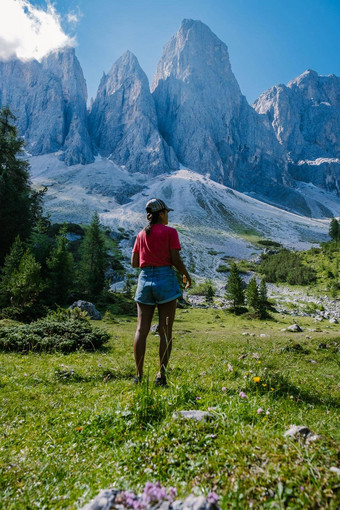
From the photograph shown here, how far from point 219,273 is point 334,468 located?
6588 centimetres

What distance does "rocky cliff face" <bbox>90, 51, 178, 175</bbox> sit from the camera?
17888 centimetres

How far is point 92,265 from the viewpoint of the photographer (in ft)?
116

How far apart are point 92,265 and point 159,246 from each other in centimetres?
3168

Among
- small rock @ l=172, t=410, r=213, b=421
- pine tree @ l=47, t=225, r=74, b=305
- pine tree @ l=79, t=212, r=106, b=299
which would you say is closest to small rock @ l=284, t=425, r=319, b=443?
small rock @ l=172, t=410, r=213, b=421

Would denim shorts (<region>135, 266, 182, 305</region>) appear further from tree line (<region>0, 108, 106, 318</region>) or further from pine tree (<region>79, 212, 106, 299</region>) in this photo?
pine tree (<region>79, 212, 106, 299</region>)

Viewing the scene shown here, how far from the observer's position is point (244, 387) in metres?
4.29

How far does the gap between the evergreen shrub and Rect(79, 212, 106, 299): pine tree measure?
22781mm

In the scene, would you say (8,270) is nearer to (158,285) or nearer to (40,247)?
(40,247)

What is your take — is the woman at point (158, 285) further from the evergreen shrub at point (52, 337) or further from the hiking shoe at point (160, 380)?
the evergreen shrub at point (52, 337)

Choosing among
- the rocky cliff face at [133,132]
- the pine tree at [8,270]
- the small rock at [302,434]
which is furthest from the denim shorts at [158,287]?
the rocky cliff face at [133,132]

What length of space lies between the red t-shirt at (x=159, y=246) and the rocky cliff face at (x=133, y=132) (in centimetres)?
17798

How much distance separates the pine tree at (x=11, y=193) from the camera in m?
30.0

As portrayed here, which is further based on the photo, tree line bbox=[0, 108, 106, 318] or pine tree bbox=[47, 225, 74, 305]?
pine tree bbox=[47, 225, 74, 305]

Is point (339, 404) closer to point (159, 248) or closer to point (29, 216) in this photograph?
point (159, 248)
